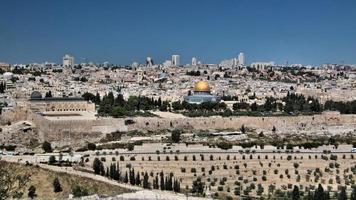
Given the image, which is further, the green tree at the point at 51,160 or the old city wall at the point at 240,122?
the old city wall at the point at 240,122

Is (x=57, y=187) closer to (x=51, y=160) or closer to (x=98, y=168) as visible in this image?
(x=98, y=168)

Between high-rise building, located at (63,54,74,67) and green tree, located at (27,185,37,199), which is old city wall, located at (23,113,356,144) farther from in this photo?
high-rise building, located at (63,54,74,67)

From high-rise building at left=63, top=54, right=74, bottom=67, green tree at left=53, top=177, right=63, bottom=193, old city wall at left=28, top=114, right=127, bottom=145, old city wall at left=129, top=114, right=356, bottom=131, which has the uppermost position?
high-rise building at left=63, top=54, right=74, bottom=67

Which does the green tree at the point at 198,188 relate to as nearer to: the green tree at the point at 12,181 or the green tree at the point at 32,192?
the green tree at the point at 32,192

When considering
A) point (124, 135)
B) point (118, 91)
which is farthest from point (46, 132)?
point (118, 91)

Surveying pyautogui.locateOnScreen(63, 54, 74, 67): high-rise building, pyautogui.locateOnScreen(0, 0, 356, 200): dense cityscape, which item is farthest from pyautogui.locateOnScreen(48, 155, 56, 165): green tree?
pyautogui.locateOnScreen(63, 54, 74, 67): high-rise building

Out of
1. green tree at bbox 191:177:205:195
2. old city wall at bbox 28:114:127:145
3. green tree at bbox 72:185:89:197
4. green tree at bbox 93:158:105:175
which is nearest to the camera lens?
green tree at bbox 72:185:89:197

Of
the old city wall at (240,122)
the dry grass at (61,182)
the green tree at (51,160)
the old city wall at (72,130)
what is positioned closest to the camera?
the dry grass at (61,182)

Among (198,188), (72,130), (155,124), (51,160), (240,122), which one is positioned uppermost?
(240,122)

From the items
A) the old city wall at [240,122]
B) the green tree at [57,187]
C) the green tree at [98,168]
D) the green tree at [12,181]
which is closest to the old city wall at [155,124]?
the old city wall at [240,122]

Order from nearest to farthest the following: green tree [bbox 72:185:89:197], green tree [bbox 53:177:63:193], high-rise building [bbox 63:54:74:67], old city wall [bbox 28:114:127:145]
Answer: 1. green tree [bbox 72:185:89:197]
2. green tree [bbox 53:177:63:193]
3. old city wall [bbox 28:114:127:145]
4. high-rise building [bbox 63:54:74:67]

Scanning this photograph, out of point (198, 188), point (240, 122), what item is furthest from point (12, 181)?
point (240, 122)

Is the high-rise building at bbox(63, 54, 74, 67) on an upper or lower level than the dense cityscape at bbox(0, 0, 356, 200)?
upper
